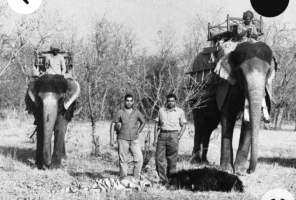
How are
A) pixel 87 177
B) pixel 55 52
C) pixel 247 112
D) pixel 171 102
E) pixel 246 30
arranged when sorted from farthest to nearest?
pixel 55 52 < pixel 246 30 < pixel 247 112 < pixel 87 177 < pixel 171 102

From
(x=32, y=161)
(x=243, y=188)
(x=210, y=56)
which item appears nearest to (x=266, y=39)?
(x=210, y=56)

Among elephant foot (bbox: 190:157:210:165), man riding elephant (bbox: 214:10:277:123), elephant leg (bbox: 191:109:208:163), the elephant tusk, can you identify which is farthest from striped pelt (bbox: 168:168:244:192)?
elephant leg (bbox: 191:109:208:163)

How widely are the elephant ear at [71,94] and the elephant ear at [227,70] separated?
3.47m

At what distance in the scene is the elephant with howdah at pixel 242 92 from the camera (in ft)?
33.0

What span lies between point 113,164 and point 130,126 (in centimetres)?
328

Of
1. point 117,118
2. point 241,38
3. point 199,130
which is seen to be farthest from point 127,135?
point 199,130

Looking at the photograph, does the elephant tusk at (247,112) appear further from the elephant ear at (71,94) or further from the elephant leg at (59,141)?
the elephant leg at (59,141)

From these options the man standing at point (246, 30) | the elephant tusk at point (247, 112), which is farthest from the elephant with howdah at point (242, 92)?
the man standing at point (246, 30)

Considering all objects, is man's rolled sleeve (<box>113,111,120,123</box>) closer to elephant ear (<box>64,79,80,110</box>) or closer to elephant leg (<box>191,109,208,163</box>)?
elephant ear (<box>64,79,80,110</box>)

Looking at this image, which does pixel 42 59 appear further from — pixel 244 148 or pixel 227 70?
pixel 244 148

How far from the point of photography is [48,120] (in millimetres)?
10602

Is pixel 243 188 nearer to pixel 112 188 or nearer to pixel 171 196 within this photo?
pixel 171 196

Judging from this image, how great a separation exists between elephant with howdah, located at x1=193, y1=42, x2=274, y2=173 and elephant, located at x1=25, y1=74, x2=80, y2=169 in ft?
11.9

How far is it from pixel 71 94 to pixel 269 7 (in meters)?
→ 5.32
